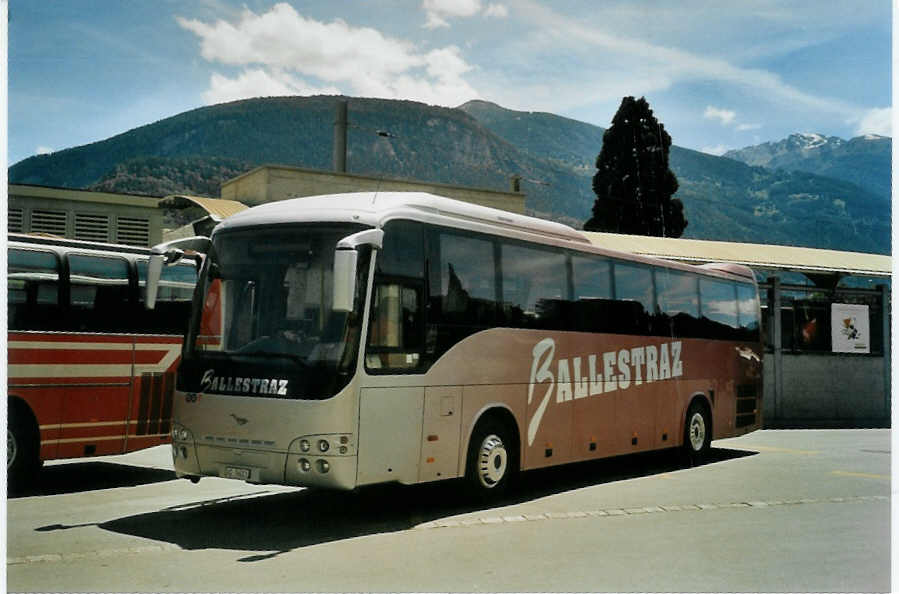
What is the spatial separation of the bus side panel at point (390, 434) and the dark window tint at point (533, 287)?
2003 millimetres

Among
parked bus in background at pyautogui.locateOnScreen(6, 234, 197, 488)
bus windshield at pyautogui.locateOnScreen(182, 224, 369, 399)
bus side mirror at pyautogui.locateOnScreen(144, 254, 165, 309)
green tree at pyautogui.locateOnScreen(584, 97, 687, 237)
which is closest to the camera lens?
bus windshield at pyautogui.locateOnScreen(182, 224, 369, 399)

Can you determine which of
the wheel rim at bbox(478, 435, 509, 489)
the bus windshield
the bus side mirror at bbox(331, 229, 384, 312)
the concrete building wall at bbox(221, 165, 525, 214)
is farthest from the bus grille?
the concrete building wall at bbox(221, 165, 525, 214)

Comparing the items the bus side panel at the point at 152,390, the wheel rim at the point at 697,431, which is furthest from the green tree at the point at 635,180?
the bus side panel at the point at 152,390

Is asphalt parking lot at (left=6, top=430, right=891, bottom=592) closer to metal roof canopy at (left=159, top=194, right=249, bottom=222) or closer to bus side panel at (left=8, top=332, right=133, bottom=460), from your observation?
bus side panel at (left=8, top=332, right=133, bottom=460)

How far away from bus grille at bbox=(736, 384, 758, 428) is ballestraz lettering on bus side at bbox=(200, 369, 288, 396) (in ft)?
34.7

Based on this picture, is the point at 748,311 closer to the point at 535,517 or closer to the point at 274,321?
the point at 535,517

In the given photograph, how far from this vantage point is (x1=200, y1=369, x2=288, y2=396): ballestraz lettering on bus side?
8.81 metres

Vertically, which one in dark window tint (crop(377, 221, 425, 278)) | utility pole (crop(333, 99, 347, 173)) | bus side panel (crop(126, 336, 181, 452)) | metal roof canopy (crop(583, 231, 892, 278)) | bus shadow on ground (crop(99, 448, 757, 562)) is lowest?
bus shadow on ground (crop(99, 448, 757, 562))

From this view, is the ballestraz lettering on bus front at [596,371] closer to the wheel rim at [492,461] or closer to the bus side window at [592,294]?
the bus side window at [592,294]

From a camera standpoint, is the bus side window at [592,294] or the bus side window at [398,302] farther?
the bus side window at [592,294]

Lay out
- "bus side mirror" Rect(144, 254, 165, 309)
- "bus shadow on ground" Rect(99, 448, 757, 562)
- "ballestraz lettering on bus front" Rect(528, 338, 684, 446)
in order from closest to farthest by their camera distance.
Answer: "bus shadow on ground" Rect(99, 448, 757, 562)
"bus side mirror" Rect(144, 254, 165, 309)
"ballestraz lettering on bus front" Rect(528, 338, 684, 446)

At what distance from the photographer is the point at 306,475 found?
869 cm

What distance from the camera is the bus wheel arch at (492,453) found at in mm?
10438

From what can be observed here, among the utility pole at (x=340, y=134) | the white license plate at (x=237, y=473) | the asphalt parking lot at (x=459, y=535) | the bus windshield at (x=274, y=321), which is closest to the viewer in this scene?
the asphalt parking lot at (x=459, y=535)
